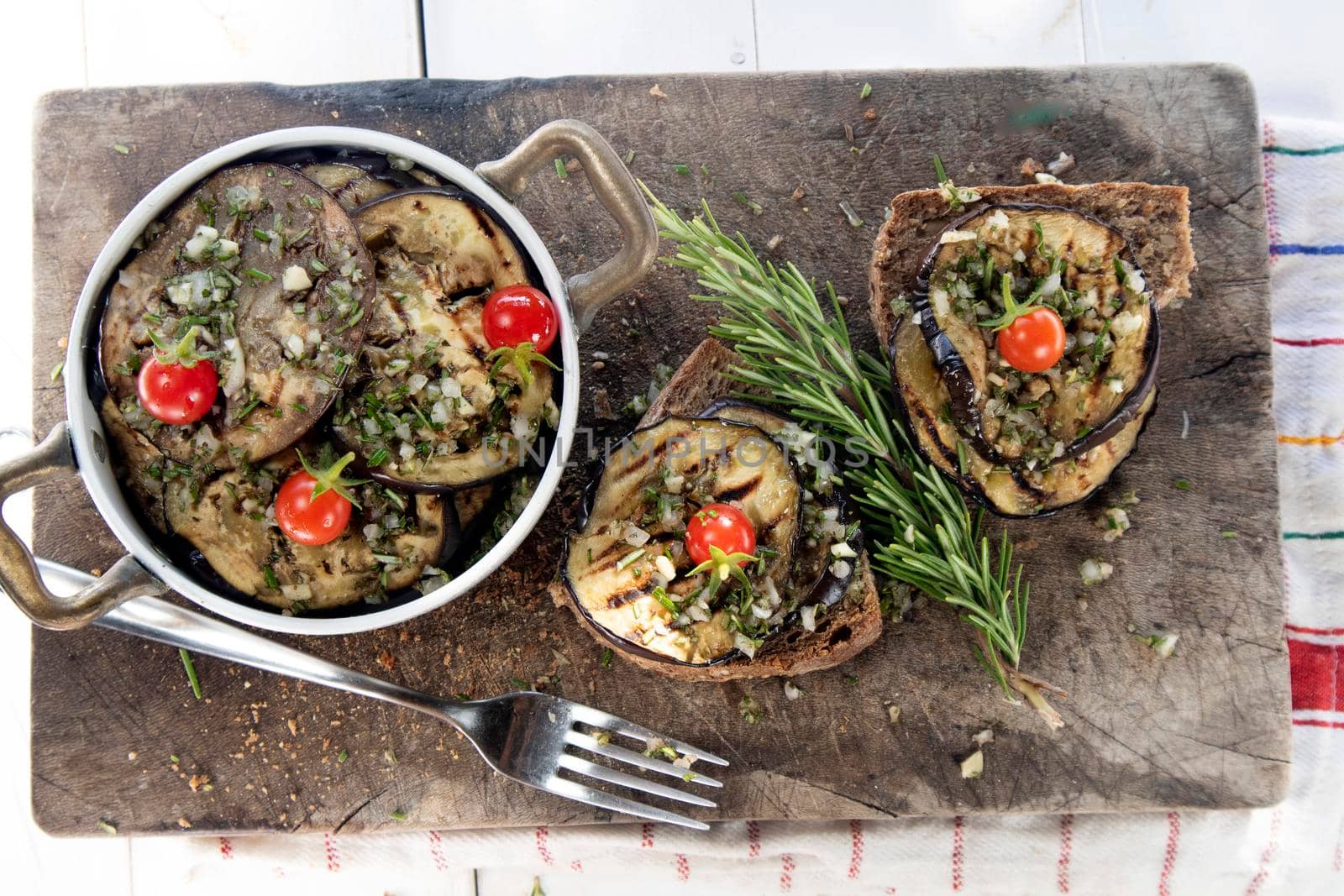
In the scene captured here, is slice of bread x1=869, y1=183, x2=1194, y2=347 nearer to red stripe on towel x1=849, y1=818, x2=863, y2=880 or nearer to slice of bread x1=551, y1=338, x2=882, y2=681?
slice of bread x1=551, y1=338, x2=882, y2=681

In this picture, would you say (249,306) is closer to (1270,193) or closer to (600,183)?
(600,183)

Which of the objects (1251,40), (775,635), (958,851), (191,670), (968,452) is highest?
(1251,40)

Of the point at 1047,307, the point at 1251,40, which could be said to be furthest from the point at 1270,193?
the point at 1047,307

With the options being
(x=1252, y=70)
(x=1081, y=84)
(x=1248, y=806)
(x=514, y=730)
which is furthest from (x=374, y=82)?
(x=1248, y=806)

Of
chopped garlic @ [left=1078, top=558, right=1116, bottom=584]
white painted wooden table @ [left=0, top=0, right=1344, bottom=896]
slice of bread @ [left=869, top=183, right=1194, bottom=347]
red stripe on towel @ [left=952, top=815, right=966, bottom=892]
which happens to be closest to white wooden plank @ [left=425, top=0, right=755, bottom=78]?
white painted wooden table @ [left=0, top=0, right=1344, bottom=896]

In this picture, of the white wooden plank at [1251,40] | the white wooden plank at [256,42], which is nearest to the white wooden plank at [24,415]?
the white wooden plank at [256,42]

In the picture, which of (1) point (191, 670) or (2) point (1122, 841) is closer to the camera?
(1) point (191, 670)

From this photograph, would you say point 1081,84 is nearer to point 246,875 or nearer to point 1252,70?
point 1252,70

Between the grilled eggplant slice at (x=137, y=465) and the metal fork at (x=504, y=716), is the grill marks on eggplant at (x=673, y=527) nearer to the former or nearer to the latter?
the metal fork at (x=504, y=716)
